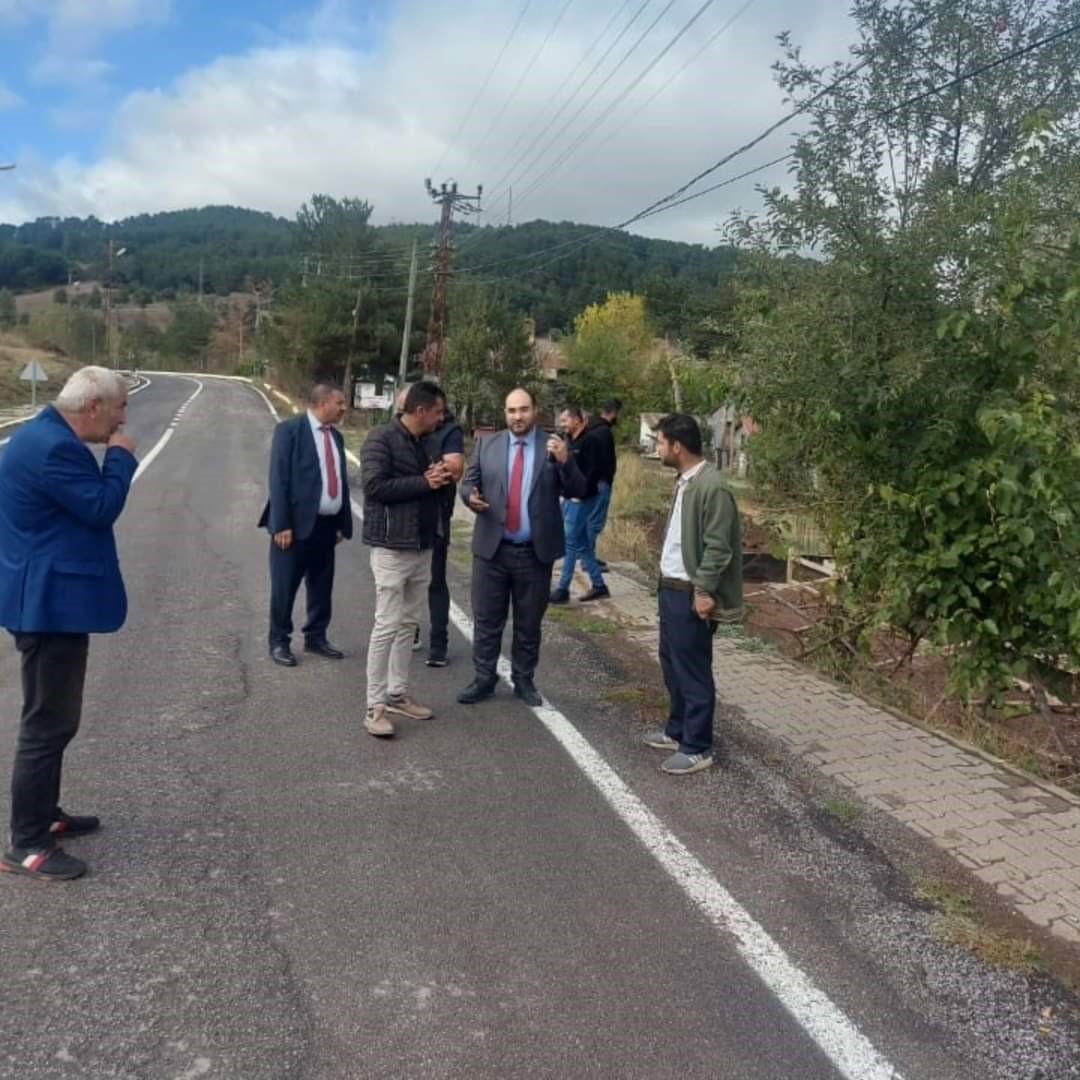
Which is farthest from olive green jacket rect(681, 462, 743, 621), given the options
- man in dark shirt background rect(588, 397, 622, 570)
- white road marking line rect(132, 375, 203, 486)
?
white road marking line rect(132, 375, 203, 486)

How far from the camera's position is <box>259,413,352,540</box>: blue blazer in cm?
654

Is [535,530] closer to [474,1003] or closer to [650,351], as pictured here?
[474,1003]

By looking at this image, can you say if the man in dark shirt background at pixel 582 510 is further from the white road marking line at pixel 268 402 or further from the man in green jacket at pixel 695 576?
the white road marking line at pixel 268 402

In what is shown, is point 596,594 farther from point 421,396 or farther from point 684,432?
point 684,432

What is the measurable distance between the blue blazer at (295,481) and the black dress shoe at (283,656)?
2.48 feet

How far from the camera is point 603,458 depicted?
29.7ft

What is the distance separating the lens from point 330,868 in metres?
3.79

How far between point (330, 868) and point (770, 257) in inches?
179

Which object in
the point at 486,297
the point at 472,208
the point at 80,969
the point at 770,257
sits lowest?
the point at 80,969

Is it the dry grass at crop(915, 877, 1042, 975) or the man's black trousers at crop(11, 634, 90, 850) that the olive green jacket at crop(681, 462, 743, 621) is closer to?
the dry grass at crop(915, 877, 1042, 975)

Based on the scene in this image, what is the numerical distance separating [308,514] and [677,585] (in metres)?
2.76

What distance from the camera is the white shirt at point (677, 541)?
16.3 ft

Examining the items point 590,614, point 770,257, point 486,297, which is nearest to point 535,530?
point 770,257

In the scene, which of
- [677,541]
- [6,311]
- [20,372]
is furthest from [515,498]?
[6,311]
